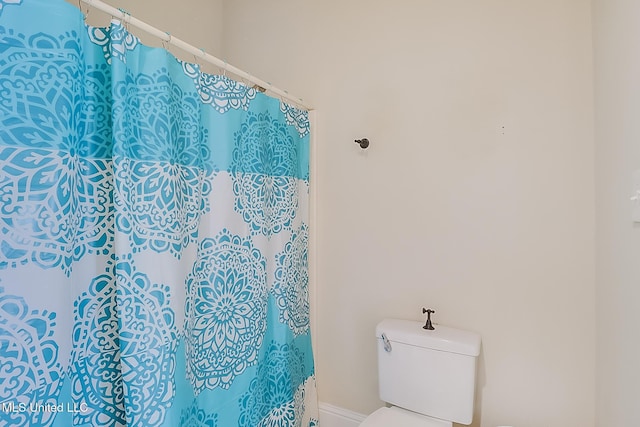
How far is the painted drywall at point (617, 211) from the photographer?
0.84m

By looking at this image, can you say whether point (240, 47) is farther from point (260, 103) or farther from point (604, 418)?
point (604, 418)

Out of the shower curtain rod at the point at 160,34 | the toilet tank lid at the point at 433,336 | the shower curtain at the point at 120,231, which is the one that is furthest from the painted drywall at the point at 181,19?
the toilet tank lid at the point at 433,336

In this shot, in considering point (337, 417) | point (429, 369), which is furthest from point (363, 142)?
point (337, 417)

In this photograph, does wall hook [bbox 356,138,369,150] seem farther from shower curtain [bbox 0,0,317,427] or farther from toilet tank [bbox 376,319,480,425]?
toilet tank [bbox 376,319,480,425]

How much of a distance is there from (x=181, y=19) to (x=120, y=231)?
1.57 meters

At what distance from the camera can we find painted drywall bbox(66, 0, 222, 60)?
1602 mm

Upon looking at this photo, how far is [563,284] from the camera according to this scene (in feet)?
4.16

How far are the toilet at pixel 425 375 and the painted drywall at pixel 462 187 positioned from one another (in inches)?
6.8

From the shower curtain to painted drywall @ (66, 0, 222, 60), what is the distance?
0.80 metres

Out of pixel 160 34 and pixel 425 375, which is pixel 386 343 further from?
pixel 160 34

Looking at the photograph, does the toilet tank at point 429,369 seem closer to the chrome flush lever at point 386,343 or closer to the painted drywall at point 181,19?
the chrome flush lever at point 386,343

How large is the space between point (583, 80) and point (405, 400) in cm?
146

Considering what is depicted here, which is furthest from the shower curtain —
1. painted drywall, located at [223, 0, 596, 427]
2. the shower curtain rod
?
painted drywall, located at [223, 0, 596, 427]

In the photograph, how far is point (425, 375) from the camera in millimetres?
1324
